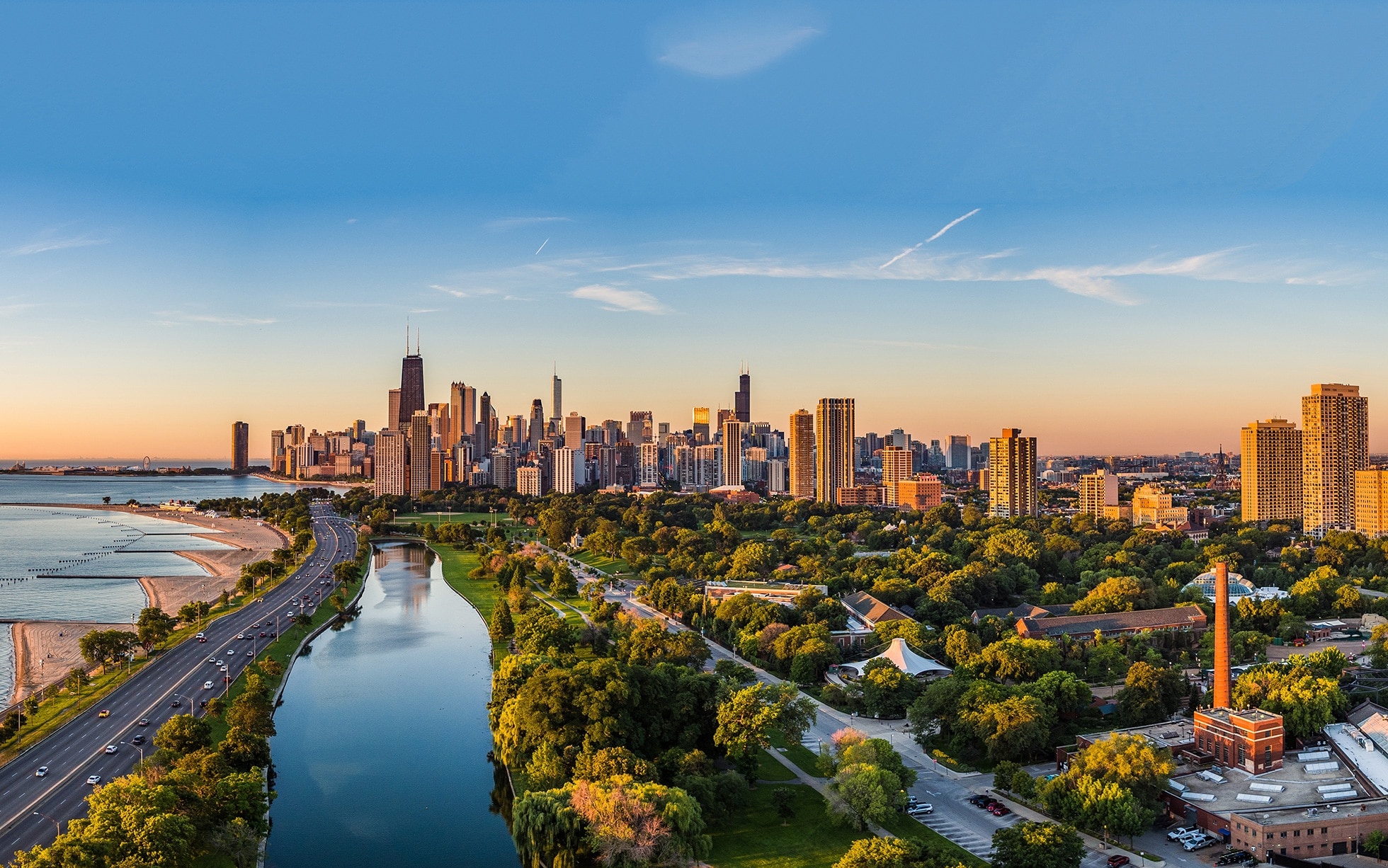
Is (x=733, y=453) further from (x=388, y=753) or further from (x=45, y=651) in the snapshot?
(x=388, y=753)

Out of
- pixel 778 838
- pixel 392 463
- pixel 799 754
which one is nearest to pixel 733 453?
pixel 392 463

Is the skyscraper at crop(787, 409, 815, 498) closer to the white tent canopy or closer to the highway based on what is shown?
Result: the highway

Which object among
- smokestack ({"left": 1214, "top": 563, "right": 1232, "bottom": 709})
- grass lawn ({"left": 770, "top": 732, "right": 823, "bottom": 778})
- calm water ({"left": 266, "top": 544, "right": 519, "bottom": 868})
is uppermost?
smokestack ({"left": 1214, "top": 563, "right": 1232, "bottom": 709})

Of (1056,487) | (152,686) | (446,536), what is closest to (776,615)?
(152,686)

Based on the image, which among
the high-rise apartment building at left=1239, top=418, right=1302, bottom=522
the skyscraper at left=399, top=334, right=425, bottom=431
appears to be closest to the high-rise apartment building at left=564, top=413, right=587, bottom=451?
the skyscraper at left=399, top=334, right=425, bottom=431

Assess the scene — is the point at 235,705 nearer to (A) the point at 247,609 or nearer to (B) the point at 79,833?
(B) the point at 79,833
